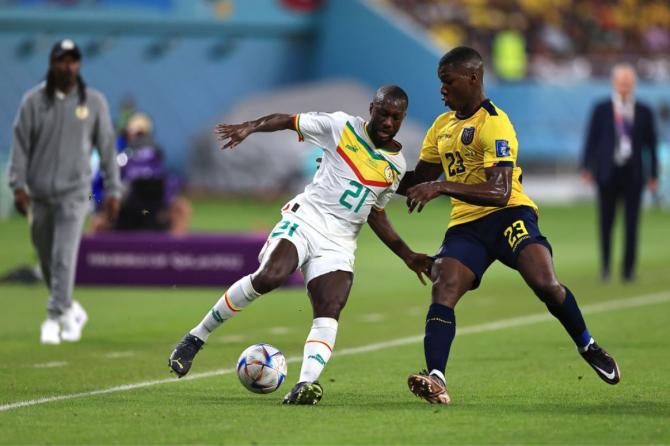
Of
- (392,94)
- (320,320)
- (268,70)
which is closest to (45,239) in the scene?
(320,320)

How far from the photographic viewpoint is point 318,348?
9109mm

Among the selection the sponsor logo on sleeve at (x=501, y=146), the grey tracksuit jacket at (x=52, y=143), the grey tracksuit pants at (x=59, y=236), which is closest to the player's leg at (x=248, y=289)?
the sponsor logo on sleeve at (x=501, y=146)

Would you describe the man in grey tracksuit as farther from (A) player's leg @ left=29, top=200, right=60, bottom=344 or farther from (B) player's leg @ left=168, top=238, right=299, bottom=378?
(B) player's leg @ left=168, top=238, right=299, bottom=378

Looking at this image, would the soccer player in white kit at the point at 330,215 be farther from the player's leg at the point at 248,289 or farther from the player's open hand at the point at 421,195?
the player's open hand at the point at 421,195

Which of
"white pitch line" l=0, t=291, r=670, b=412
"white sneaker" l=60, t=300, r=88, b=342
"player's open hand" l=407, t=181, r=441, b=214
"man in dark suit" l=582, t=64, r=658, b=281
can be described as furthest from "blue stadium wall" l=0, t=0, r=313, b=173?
"player's open hand" l=407, t=181, r=441, b=214

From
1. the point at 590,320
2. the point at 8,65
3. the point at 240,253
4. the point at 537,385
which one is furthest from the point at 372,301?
the point at 8,65

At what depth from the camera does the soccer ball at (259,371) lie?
9289 millimetres

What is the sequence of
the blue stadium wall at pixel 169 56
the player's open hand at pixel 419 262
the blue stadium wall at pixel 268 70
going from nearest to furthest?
1. the player's open hand at pixel 419 262
2. the blue stadium wall at pixel 169 56
3. the blue stadium wall at pixel 268 70

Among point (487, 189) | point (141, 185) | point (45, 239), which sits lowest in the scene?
point (141, 185)

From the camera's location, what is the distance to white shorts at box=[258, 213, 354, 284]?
30.9ft

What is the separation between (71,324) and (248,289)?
392 centimetres

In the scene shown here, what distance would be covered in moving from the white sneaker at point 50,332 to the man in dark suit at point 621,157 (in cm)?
804

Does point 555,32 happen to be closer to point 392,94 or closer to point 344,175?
point 344,175

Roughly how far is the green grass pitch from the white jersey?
2.36 feet
